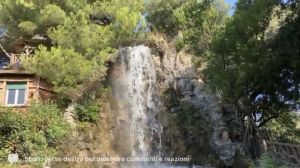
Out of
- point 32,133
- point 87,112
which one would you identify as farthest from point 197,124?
point 32,133

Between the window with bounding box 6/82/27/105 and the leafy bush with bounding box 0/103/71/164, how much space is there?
2.52 m

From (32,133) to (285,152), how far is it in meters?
8.83

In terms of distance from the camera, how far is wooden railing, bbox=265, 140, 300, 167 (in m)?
8.81

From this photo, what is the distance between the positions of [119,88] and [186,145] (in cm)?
485

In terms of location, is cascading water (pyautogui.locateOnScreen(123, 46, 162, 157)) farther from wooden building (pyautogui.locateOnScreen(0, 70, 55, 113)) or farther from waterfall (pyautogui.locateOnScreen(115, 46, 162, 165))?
wooden building (pyautogui.locateOnScreen(0, 70, 55, 113))

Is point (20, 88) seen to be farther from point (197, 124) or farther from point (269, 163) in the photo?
point (269, 163)

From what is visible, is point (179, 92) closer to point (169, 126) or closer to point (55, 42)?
point (169, 126)

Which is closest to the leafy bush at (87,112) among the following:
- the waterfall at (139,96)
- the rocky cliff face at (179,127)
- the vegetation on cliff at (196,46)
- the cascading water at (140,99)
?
the vegetation on cliff at (196,46)

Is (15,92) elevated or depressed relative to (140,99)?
elevated

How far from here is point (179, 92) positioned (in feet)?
44.6

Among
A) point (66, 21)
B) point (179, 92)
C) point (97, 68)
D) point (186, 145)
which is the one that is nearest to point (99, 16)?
point (66, 21)

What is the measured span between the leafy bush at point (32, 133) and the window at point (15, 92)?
2523 millimetres

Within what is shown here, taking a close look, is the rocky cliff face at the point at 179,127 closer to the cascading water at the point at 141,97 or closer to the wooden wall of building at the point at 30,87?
the cascading water at the point at 141,97

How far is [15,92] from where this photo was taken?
43.3 ft
